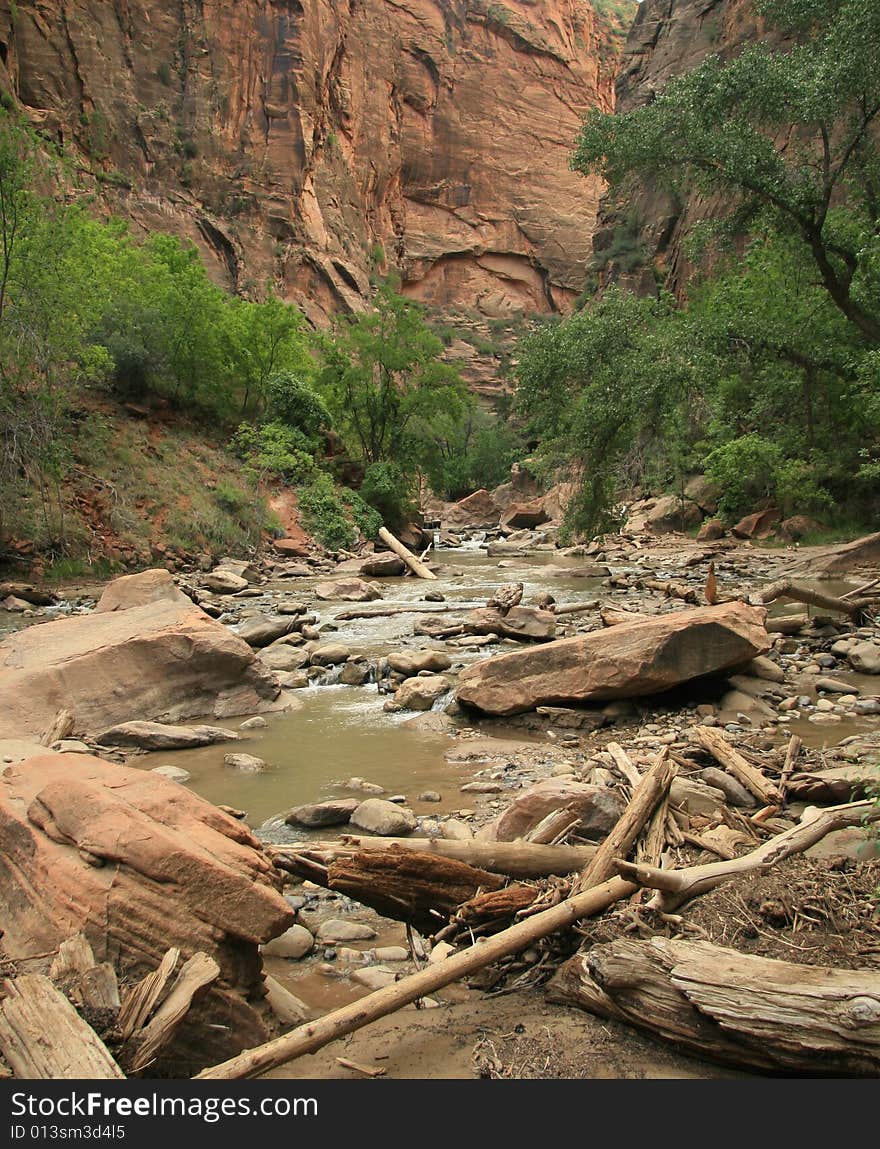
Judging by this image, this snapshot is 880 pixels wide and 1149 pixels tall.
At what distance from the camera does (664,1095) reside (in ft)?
6.92

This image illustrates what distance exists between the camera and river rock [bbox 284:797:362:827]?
176 inches

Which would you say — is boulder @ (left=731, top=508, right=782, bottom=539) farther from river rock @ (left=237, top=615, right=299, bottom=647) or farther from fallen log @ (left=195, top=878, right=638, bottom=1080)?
fallen log @ (left=195, top=878, right=638, bottom=1080)

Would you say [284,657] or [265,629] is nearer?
[284,657]

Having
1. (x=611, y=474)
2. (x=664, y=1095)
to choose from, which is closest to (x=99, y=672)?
(x=664, y=1095)

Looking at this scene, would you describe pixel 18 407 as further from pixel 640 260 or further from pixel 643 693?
pixel 640 260

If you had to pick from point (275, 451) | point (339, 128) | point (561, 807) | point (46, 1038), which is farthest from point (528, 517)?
point (339, 128)

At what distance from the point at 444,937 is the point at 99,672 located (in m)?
4.75

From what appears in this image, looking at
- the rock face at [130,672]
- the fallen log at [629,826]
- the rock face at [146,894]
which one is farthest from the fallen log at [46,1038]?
the rock face at [130,672]

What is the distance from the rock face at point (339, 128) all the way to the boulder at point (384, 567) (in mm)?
30210

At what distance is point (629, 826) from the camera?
3.30 metres

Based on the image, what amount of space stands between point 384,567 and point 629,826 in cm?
1480

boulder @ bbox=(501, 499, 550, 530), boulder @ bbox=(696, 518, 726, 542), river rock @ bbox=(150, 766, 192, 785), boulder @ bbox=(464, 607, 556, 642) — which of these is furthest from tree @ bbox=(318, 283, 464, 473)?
river rock @ bbox=(150, 766, 192, 785)

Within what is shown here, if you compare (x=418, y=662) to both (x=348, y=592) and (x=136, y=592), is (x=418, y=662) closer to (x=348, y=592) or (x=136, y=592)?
(x=136, y=592)

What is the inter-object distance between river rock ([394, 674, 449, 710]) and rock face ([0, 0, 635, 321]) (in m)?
39.2
